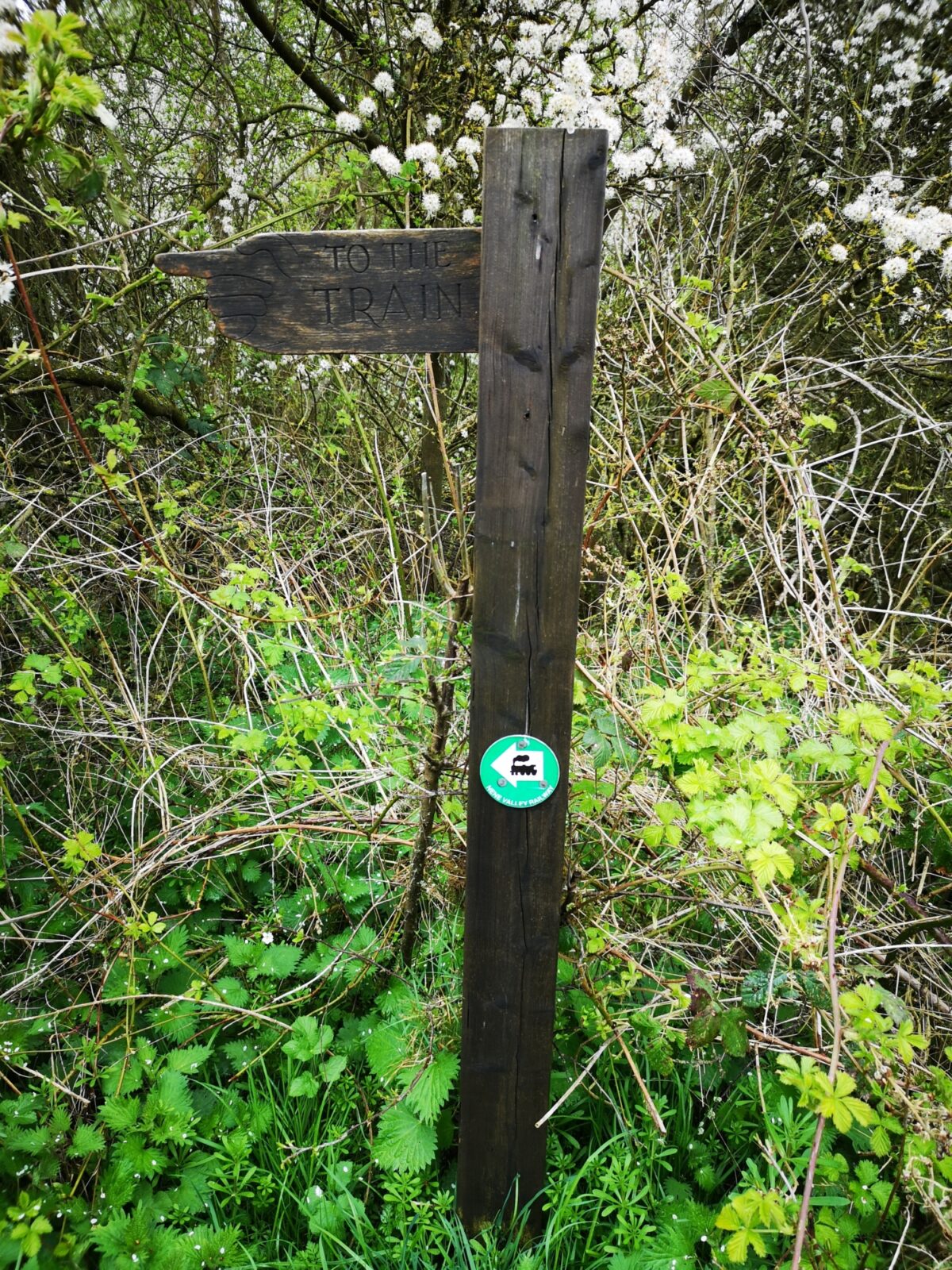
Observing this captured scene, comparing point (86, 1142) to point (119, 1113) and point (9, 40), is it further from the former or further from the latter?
point (9, 40)

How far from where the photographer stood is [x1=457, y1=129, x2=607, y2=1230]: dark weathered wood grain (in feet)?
3.61

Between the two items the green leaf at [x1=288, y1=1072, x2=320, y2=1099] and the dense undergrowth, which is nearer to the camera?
the dense undergrowth

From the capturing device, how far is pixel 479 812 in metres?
1.38

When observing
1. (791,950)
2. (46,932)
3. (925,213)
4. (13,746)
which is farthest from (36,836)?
(925,213)

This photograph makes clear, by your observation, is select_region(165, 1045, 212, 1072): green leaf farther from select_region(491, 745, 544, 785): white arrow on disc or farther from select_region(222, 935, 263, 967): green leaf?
select_region(491, 745, 544, 785): white arrow on disc

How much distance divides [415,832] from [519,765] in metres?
1.13

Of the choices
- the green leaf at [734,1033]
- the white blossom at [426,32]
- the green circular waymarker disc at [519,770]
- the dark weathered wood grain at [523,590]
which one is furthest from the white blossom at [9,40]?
the white blossom at [426,32]

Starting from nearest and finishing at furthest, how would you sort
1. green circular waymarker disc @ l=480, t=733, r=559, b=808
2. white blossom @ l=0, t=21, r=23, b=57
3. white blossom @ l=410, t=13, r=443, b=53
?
1. white blossom @ l=0, t=21, r=23, b=57
2. green circular waymarker disc @ l=480, t=733, r=559, b=808
3. white blossom @ l=410, t=13, r=443, b=53

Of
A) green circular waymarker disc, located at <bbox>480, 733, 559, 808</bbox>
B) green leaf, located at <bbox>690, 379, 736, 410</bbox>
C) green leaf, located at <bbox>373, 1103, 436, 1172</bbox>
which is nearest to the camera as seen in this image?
green circular waymarker disc, located at <bbox>480, 733, 559, 808</bbox>

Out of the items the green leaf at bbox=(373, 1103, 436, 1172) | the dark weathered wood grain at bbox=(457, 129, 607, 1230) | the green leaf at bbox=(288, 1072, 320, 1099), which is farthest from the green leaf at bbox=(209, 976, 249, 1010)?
the dark weathered wood grain at bbox=(457, 129, 607, 1230)

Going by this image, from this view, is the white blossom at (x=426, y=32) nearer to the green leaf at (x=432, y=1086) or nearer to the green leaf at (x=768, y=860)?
the green leaf at (x=768, y=860)

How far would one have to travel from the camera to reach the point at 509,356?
116 cm

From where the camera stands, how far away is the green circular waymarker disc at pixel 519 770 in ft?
4.38

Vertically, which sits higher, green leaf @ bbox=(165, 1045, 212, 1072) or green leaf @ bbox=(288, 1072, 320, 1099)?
green leaf @ bbox=(165, 1045, 212, 1072)
